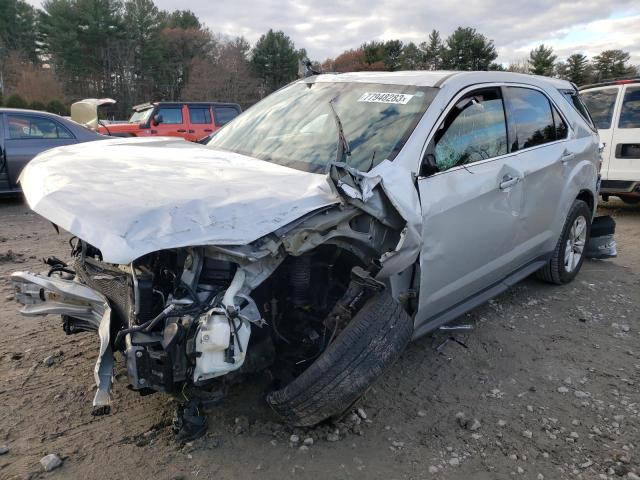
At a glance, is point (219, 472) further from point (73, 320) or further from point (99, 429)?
point (73, 320)

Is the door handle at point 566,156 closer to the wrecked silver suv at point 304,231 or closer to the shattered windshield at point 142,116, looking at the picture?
the wrecked silver suv at point 304,231

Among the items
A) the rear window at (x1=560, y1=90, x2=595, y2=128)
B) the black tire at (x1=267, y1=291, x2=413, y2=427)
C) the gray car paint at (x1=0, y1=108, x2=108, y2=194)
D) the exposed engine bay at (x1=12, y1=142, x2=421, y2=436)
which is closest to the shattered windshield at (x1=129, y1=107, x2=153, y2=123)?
the gray car paint at (x1=0, y1=108, x2=108, y2=194)

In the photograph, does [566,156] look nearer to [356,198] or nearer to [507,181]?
[507,181]

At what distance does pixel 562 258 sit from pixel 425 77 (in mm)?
2375

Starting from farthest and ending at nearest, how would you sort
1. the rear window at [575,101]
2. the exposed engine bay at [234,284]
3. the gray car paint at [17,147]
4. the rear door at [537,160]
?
1. the gray car paint at [17,147]
2. the rear window at [575,101]
3. the rear door at [537,160]
4. the exposed engine bay at [234,284]

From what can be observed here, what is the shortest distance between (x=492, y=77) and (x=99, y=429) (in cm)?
340

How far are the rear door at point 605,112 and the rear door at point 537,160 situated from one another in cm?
436

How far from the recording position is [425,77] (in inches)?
138

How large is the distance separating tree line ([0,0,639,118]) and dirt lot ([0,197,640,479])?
4041cm

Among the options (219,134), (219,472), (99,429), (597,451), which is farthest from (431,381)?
(219,134)

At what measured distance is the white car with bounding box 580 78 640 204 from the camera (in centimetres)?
790

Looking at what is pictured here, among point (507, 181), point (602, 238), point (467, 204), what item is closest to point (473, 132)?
point (507, 181)

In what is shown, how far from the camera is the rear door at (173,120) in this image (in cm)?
1433

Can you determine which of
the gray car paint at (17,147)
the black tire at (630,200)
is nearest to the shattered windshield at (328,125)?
the gray car paint at (17,147)
